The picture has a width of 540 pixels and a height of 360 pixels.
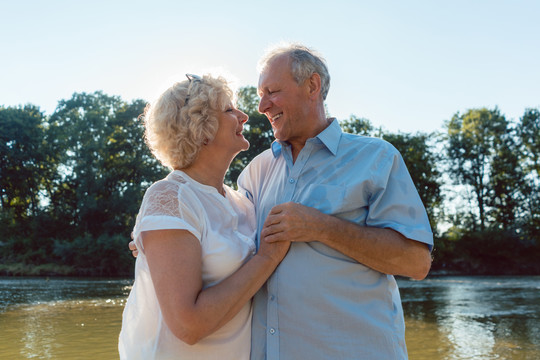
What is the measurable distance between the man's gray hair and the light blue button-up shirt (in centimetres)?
55

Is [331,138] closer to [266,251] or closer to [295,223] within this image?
[295,223]

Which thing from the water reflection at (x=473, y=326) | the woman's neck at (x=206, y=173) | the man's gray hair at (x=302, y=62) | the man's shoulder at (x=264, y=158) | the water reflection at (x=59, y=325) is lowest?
the water reflection at (x=473, y=326)

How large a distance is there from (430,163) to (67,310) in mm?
37084

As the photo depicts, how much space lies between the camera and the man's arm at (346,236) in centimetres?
257

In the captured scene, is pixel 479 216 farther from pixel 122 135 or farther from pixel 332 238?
pixel 332 238

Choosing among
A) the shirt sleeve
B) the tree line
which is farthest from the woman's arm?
the tree line

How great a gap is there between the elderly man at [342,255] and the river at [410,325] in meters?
6.76

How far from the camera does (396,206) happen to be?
2.67 meters

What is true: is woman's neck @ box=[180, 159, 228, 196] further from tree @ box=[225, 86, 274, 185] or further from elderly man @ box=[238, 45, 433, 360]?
tree @ box=[225, 86, 274, 185]

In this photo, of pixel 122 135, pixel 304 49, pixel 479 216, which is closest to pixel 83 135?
pixel 122 135

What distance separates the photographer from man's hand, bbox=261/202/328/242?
8.43ft

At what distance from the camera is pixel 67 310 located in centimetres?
1443

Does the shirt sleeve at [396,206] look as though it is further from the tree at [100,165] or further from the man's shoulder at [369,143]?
the tree at [100,165]

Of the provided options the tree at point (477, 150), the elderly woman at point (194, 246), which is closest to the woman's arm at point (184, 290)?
the elderly woman at point (194, 246)
